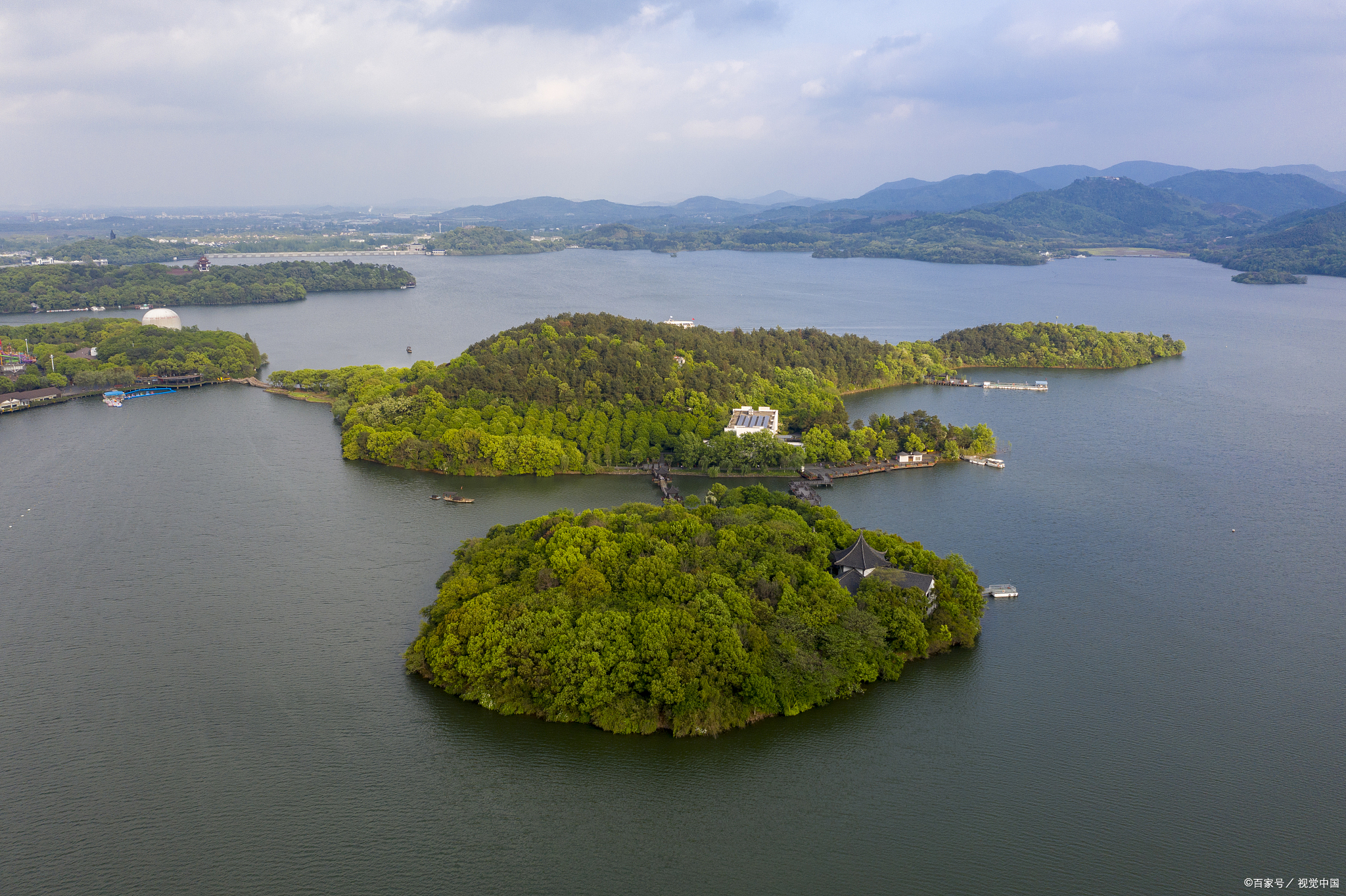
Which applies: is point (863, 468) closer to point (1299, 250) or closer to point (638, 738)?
point (638, 738)

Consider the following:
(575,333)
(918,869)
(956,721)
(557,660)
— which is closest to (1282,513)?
(956,721)

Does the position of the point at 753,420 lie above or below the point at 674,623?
above

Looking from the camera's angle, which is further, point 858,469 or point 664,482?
point 858,469

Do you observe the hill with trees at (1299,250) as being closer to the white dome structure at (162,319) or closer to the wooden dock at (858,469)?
the wooden dock at (858,469)

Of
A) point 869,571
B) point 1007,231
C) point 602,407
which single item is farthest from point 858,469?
point 1007,231

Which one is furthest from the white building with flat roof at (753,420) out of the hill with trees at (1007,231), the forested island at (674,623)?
the hill with trees at (1007,231)

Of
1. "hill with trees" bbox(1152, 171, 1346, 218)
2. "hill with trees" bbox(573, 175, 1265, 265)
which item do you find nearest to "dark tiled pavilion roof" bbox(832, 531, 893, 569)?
"hill with trees" bbox(573, 175, 1265, 265)

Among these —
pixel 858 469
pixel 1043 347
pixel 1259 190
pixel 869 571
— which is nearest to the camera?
pixel 869 571
